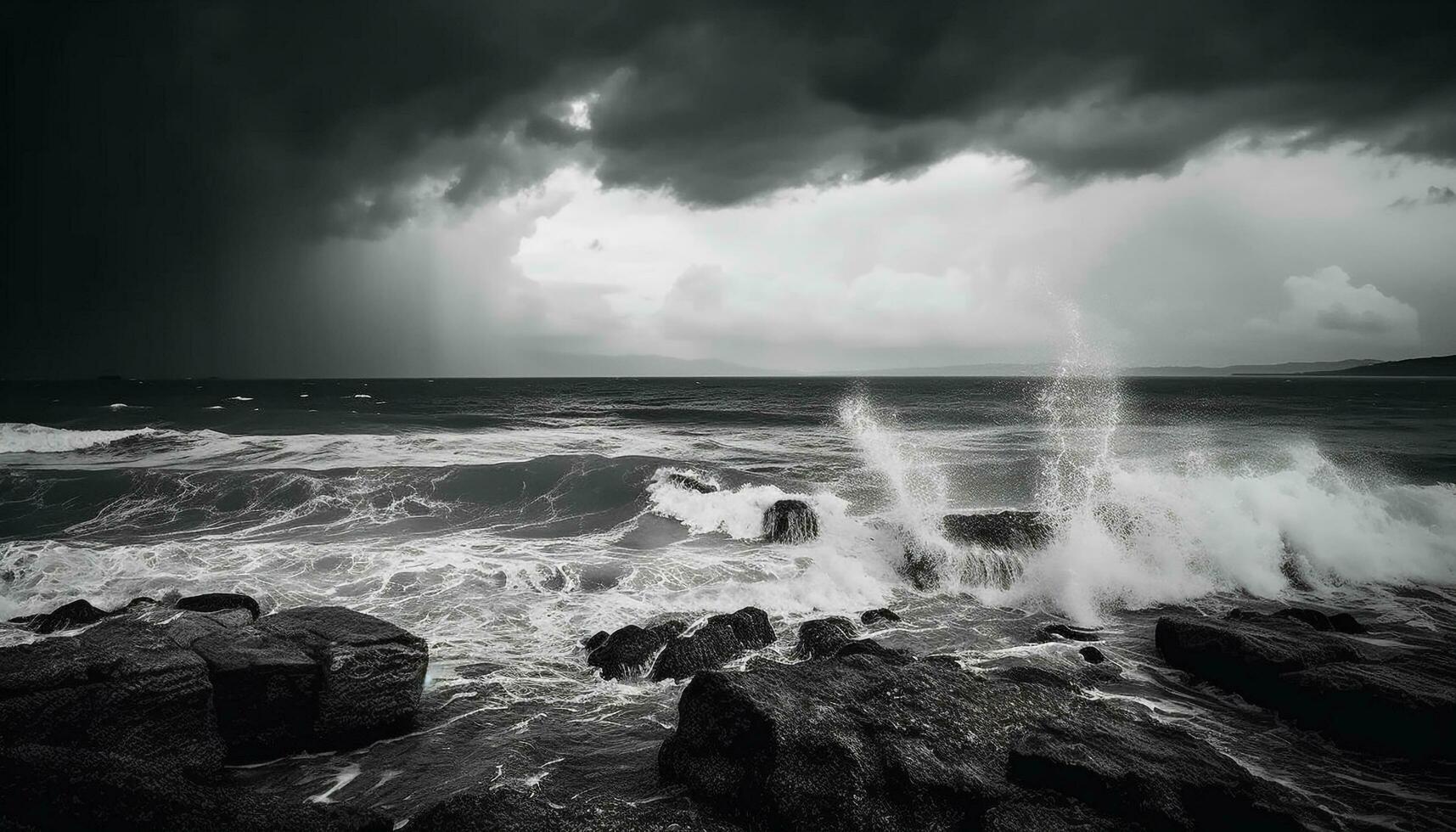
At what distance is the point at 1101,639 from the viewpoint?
10.3 meters

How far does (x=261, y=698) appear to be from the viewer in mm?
6418

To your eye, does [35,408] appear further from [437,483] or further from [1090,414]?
[1090,414]

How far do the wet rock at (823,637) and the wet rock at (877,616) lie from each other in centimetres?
94

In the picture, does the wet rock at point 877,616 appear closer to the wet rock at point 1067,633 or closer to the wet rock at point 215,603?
the wet rock at point 1067,633

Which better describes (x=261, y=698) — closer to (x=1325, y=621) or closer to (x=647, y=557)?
(x=647, y=557)

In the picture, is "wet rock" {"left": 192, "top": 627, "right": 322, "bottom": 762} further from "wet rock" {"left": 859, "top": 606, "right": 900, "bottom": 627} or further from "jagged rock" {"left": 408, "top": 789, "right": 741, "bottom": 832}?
"wet rock" {"left": 859, "top": 606, "right": 900, "bottom": 627}

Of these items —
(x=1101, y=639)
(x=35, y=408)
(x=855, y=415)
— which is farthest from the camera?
(x=35, y=408)

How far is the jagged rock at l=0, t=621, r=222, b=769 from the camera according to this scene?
5.59 metres

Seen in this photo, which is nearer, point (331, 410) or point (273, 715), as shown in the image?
point (273, 715)

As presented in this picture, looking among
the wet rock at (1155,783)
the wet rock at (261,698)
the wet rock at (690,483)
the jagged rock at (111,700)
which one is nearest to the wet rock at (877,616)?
the wet rock at (1155,783)

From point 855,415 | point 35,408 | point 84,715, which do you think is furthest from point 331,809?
point 35,408

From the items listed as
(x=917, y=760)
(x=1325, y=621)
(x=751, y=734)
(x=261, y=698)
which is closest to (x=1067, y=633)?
(x=1325, y=621)

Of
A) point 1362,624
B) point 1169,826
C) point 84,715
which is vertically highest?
point 84,715

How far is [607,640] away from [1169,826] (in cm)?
708
